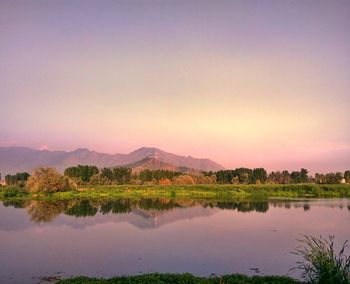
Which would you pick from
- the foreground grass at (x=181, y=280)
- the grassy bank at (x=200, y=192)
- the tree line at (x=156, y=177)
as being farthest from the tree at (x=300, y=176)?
the foreground grass at (x=181, y=280)

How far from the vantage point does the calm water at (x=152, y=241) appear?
18594 millimetres

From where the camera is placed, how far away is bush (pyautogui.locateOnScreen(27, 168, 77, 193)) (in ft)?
231

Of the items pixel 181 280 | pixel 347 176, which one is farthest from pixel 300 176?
pixel 181 280

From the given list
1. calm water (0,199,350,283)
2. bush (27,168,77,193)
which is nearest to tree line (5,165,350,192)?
bush (27,168,77,193)

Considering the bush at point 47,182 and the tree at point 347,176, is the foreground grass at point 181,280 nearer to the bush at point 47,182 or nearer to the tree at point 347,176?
the bush at point 47,182

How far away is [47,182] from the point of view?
70750 mm

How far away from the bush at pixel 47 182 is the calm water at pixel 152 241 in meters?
27.8

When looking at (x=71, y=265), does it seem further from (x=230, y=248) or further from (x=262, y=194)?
(x=262, y=194)

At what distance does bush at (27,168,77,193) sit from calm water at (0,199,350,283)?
27796 millimetres

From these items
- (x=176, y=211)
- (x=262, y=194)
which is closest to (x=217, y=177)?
(x=262, y=194)

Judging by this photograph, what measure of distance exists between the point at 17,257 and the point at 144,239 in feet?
28.5

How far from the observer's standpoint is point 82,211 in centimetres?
4516

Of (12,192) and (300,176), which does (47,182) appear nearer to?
(12,192)

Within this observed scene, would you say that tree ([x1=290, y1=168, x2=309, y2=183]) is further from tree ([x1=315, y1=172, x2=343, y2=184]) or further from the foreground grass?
the foreground grass
